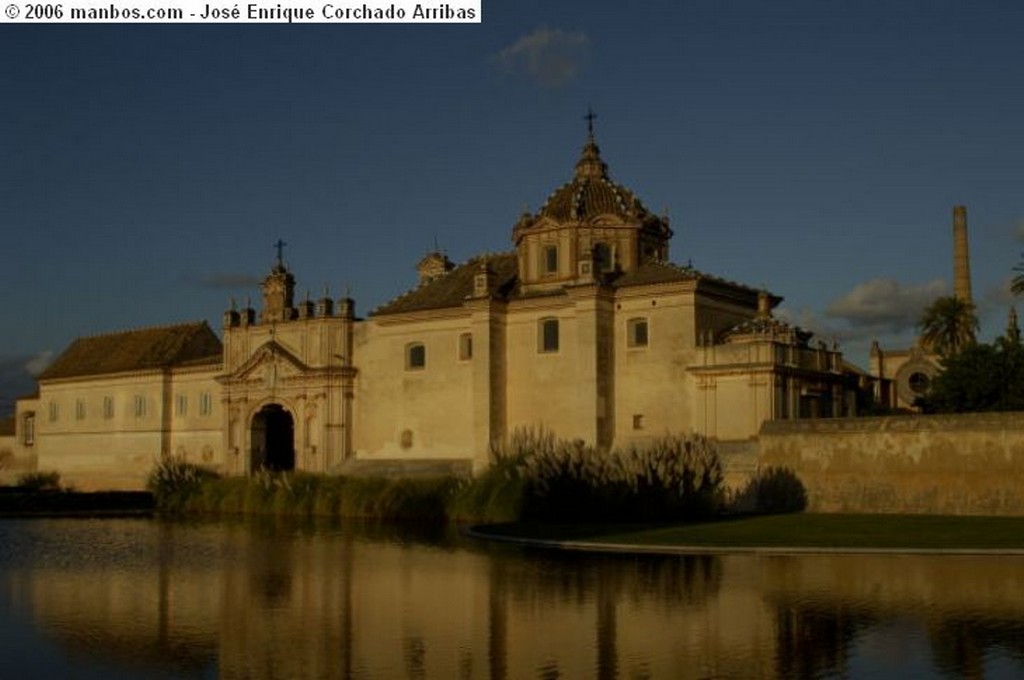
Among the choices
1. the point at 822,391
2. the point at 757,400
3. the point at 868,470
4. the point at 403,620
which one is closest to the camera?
the point at 403,620

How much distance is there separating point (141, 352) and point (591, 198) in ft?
97.8

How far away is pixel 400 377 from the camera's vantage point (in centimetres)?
5503

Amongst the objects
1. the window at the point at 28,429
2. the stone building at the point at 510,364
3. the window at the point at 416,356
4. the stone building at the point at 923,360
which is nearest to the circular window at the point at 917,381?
the stone building at the point at 923,360

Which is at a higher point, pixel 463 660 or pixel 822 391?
pixel 822 391

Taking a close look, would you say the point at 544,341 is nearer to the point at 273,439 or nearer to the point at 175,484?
the point at 175,484

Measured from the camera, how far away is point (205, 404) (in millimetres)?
64938

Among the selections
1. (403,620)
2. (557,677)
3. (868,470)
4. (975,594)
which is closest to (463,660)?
(557,677)

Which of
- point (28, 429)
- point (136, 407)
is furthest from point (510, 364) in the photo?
point (28, 429)

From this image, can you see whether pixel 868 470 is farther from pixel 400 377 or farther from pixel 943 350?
pixel 943 350

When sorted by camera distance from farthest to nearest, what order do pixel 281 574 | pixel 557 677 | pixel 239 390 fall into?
pixel 239 390 → pixel 281 574 → pixel 557 677

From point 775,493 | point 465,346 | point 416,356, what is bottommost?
point 775,493

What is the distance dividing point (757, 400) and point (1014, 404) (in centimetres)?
978

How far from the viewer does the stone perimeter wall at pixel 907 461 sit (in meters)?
35.2

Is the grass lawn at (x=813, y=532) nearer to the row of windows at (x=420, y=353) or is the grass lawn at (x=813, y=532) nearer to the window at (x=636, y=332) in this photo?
the window at (x=636, y=332)
